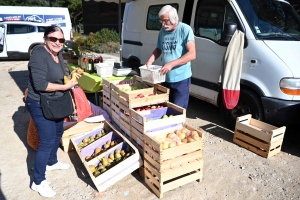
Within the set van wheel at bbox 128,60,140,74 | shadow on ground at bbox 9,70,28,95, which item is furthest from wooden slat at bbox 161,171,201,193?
shadow on ground at bbox 9,70,28,95

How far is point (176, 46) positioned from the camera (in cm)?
311

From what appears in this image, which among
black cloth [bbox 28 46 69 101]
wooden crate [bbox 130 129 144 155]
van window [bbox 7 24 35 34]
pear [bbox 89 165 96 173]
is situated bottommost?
pear [bbox 89 165 96 173]

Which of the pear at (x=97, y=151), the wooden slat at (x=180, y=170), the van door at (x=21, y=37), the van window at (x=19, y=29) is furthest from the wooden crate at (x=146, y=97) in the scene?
the van window at (x=19, y=29)

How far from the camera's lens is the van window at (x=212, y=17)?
3.95m

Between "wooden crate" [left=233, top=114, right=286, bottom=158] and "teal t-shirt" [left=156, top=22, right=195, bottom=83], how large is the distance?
123 centimetres

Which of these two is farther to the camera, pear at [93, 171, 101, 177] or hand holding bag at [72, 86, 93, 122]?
hand holding bag at [72, 86, 93, 122]

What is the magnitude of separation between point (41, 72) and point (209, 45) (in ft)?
9.42

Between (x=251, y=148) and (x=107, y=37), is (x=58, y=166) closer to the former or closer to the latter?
(x=251, y=148)

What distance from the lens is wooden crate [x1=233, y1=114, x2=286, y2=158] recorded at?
338 centimetres

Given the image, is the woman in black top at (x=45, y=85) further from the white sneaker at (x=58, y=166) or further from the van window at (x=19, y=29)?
the van window at (x=19, y=29)

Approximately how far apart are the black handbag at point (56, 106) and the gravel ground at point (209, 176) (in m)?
0.95

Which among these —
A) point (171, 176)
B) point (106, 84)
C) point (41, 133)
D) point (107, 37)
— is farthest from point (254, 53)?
point (107, 37)

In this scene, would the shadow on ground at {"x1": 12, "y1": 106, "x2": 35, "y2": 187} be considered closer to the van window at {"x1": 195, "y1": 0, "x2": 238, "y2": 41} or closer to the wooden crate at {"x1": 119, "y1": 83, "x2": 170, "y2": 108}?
the wooden crate at {"x1": 119, "y1": 83, "x2": 170, "y2": 108}

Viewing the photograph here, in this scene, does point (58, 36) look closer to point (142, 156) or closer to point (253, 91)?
point (142, 156)
